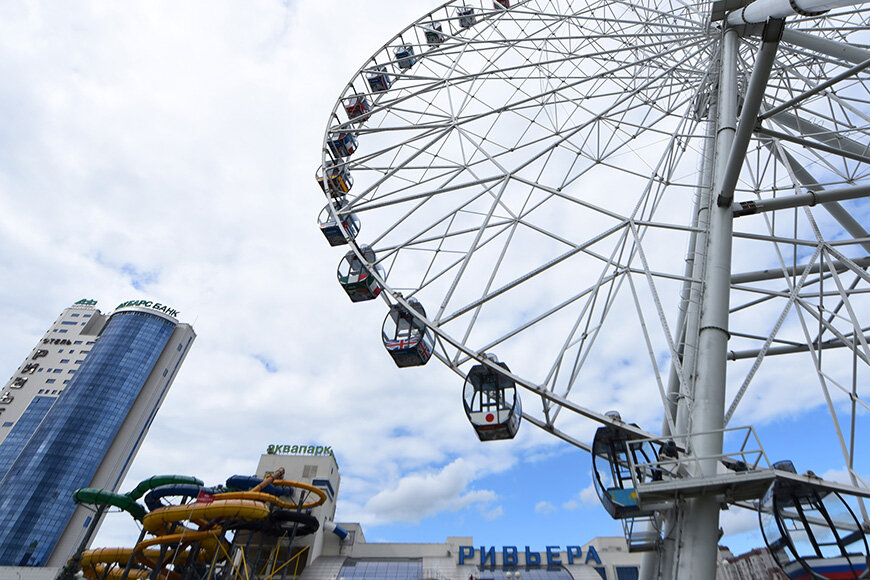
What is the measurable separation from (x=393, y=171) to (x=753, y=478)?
12886mm

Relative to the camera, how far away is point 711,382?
970cm

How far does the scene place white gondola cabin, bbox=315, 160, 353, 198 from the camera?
18641 mm

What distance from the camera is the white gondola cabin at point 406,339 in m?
15.7

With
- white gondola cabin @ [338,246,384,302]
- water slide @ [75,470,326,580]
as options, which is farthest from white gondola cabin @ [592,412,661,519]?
water slide @ [75,470,326,580]

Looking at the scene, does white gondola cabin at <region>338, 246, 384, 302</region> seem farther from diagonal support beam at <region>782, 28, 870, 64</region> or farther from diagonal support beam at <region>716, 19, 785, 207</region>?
diagonal support beam at <region>782, 28, 870, 64</region>

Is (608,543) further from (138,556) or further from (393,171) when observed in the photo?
(393,171)

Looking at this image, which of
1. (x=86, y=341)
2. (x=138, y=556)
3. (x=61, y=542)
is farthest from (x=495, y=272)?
(x=86, y=341)

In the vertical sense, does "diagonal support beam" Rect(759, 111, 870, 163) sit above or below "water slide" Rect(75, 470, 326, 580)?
above

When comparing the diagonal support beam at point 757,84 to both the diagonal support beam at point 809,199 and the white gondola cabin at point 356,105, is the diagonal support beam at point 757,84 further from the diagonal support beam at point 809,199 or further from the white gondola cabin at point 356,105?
the white gondola cabin at point 356,105

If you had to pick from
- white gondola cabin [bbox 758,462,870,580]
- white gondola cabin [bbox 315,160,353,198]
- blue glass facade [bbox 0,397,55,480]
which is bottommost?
white gondola cabin [bbox 758,462,870,580]

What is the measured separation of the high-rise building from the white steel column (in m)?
88.5

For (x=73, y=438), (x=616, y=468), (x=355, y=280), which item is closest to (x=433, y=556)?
(x=355, y=280)

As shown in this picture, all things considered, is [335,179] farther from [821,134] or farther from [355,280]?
[821,134]

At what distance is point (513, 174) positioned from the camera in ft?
50.9
